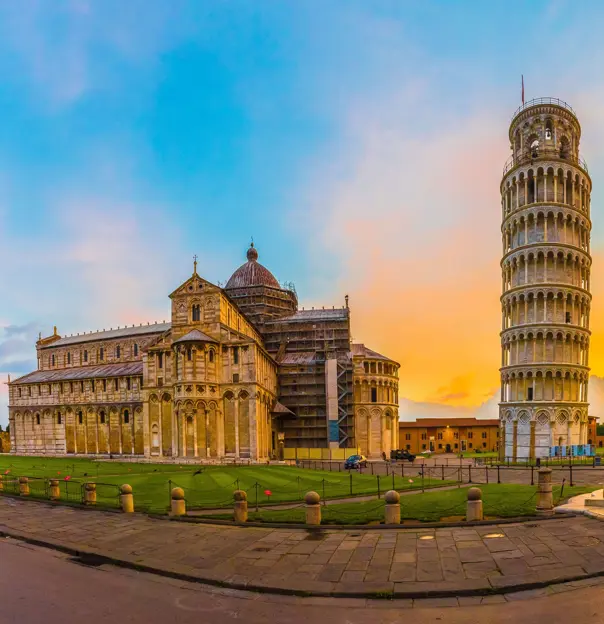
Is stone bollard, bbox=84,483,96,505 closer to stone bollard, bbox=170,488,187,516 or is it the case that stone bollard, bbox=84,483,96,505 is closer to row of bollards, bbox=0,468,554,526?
row of bollards, bbox=0,468,554,526

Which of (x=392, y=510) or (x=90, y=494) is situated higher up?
(x=392, y=510)

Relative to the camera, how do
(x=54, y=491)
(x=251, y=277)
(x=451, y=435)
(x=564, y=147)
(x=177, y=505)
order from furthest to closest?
(x=451, y=435) → (x=251, y=277) → (x=564, y=147) → (x=54, y=491) → (x=177, y=505)

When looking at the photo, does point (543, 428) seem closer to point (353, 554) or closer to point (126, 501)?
point (126, 501)

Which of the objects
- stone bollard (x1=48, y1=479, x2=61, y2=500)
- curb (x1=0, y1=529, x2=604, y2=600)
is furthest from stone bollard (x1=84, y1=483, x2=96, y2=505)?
curb (x1=0, y1=529, x2=604, y2=600)

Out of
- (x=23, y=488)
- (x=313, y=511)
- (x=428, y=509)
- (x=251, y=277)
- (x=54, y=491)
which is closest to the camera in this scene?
(x=313, y=511)

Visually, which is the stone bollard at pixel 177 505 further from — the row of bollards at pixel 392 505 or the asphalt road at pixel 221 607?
the asphalt road at pixel 221 607

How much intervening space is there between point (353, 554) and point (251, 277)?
68643 mm

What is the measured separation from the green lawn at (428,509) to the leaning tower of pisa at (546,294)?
1398 inches

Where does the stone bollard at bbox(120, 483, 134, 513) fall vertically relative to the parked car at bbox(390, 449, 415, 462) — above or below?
above

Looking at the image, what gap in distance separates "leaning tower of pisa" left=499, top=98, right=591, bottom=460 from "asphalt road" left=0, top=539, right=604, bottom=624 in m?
49.7

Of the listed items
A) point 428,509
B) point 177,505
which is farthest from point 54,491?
point 428,509

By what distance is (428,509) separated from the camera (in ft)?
62.6

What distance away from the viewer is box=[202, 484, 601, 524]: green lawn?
17.6 meters

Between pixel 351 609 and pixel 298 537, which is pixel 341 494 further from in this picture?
pixel 351 609
